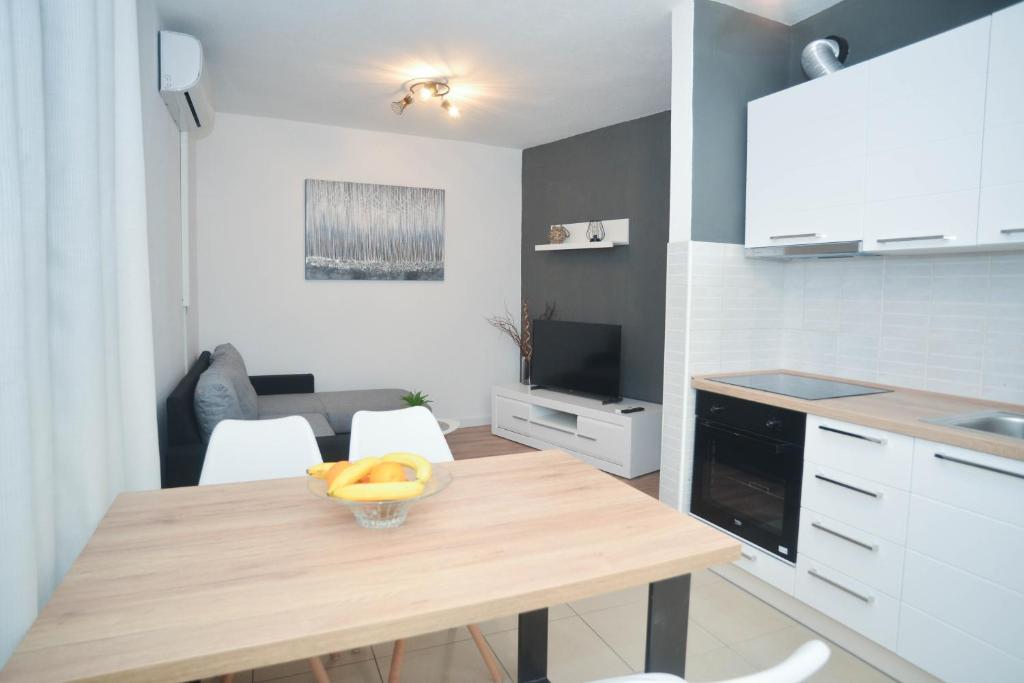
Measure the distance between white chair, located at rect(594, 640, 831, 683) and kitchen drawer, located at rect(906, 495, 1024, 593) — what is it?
4.84 ft

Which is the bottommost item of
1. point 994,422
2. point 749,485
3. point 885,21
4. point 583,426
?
point 583,426

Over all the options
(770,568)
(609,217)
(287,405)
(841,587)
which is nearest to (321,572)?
(841,587)

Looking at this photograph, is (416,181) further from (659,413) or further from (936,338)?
(936,338)

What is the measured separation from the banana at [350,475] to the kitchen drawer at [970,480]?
1.84 meters

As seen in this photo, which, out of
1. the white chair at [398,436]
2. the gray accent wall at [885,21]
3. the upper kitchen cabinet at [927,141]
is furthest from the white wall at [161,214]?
the gray accent wall at [885,21]

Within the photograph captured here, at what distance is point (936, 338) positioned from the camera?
8.58ft

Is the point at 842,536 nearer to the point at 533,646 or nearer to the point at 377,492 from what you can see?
the point at 533,646

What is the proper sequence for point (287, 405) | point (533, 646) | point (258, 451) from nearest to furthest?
1. point (533, 646)
2. point (258, 451)
3. point (287, 405)

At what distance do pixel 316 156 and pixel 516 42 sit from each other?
247 cm

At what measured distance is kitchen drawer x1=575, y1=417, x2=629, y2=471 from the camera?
4332mm

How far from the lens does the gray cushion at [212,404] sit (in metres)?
2.79

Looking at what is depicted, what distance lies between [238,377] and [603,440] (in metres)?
2.57

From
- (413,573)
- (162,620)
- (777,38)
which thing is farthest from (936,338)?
(162,620)

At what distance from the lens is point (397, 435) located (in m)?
2.18
